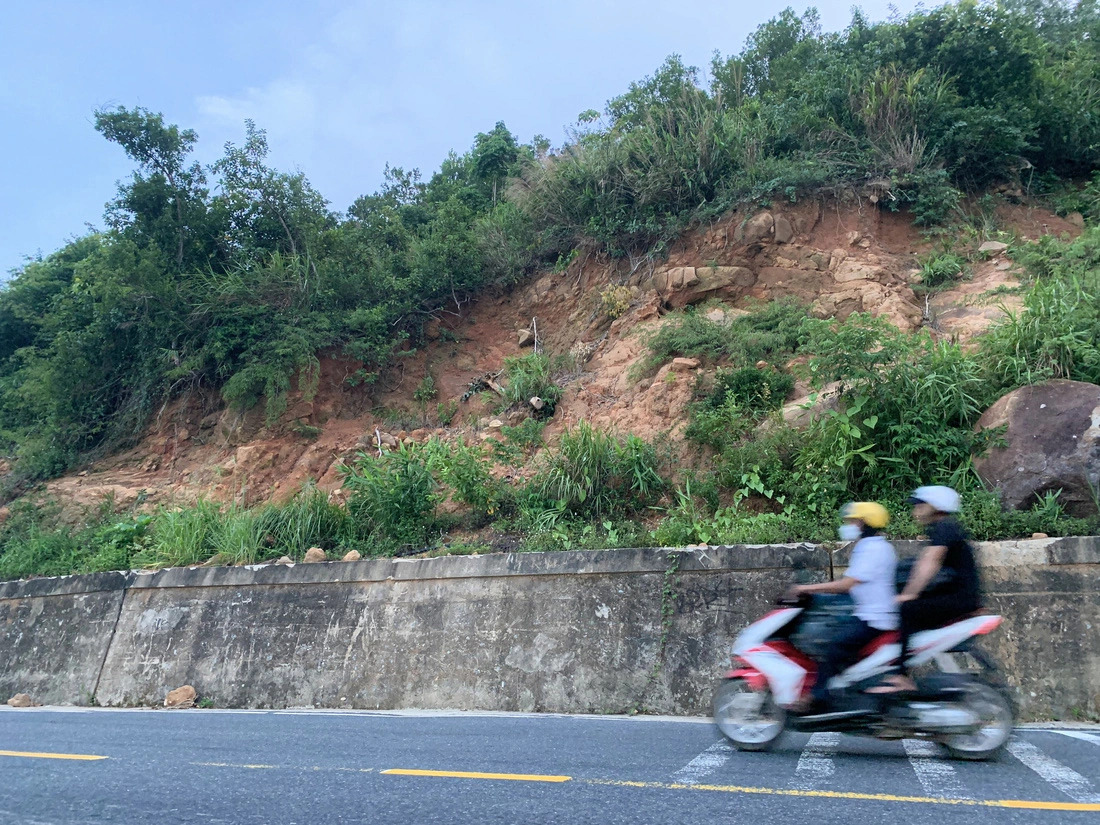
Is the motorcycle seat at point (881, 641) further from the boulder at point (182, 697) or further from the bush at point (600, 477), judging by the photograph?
the boulder at point (182, 697)

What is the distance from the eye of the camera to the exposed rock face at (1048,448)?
8297 mm

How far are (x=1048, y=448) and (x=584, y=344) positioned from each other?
8.75 metres

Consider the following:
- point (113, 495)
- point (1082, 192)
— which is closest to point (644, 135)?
point (1082, 192)

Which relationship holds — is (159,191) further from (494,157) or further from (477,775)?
(477,775)

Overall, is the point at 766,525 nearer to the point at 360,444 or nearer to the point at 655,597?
the point at 655,597

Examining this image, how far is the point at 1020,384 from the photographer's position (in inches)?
369

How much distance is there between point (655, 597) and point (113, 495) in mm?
11658

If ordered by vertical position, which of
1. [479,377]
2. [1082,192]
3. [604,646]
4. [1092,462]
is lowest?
[604,646]

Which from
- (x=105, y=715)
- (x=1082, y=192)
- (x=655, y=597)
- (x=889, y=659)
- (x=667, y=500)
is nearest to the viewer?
Answer: (x=889, y=659)

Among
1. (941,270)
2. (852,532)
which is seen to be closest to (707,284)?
(941,270)

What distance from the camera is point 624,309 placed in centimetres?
1564

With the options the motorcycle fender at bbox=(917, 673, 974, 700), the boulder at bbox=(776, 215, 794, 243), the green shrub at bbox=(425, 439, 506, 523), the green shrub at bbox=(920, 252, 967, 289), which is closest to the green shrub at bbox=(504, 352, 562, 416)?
the green shrub at bbox=(425, 439, 506, 523)

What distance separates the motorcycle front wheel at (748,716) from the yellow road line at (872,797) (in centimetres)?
104

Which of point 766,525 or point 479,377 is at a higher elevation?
point 479,377
